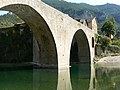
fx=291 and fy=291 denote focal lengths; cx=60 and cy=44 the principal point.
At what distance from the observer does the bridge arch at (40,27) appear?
25.2 m

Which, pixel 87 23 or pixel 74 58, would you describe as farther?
pixel 87 23

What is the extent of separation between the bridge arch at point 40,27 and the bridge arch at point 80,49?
13.8 meters

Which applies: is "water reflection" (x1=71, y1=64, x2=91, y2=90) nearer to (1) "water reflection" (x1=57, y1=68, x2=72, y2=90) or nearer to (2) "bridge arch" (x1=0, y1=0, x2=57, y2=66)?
(1) "water reflection" (x1=57, y1=68, x2=72, y2=90)

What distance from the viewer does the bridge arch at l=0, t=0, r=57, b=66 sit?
25.2 metres

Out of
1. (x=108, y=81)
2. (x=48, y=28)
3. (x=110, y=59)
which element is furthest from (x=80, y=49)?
(x=108, y=81)

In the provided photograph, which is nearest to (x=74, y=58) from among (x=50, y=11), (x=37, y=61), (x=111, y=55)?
(x=111, y=55)

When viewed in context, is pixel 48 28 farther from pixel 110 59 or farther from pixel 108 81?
pixel 110 59

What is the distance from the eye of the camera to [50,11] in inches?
1184

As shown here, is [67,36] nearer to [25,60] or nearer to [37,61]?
[37,61]

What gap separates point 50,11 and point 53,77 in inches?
284

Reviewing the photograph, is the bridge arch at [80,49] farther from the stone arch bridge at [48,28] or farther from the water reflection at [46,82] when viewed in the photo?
the water reflection at [46,82]

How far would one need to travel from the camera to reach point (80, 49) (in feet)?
166

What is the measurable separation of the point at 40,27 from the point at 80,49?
2020 centimetres

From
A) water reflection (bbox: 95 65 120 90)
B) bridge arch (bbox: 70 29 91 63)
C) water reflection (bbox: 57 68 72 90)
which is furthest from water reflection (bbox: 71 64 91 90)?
bridge arch (bbox: 70 29 91 63)
